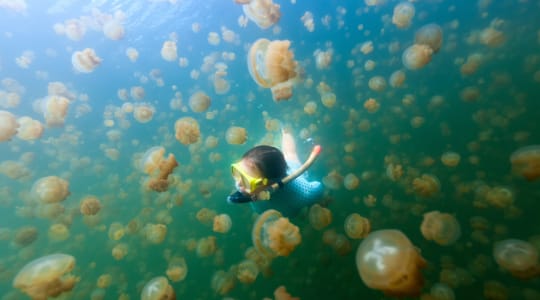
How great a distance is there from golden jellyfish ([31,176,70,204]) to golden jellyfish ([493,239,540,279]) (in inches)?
307

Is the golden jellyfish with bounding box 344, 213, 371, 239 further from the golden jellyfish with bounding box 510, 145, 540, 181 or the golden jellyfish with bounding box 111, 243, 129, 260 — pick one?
the golden jellyfish with bounding box 111, 243, 129, 260

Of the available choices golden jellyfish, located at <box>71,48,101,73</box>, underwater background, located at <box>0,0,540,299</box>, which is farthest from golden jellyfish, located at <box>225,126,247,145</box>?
golden jellyfish, located at <box>71,48,101,73</box>

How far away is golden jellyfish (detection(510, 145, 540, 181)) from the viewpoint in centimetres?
456

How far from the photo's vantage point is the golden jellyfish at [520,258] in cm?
383

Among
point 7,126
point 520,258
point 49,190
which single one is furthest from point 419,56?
point 7,126

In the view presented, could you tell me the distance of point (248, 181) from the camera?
300cm

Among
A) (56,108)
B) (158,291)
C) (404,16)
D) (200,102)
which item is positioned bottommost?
(158,291)

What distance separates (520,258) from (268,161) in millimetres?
3647

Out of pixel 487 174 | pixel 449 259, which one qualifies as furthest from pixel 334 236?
pixel 487 174

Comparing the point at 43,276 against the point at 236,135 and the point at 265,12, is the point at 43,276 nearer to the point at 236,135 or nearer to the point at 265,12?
the point at 236,135

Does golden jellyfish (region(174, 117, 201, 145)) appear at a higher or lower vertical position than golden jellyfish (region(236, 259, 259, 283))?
higher

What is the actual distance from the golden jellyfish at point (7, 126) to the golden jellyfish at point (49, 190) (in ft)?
3.71

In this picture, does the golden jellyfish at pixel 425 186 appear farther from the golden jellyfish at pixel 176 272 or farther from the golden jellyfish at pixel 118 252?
the golden jellyfish at pixel 118 252

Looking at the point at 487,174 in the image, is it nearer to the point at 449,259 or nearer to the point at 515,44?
the point at 449,259
